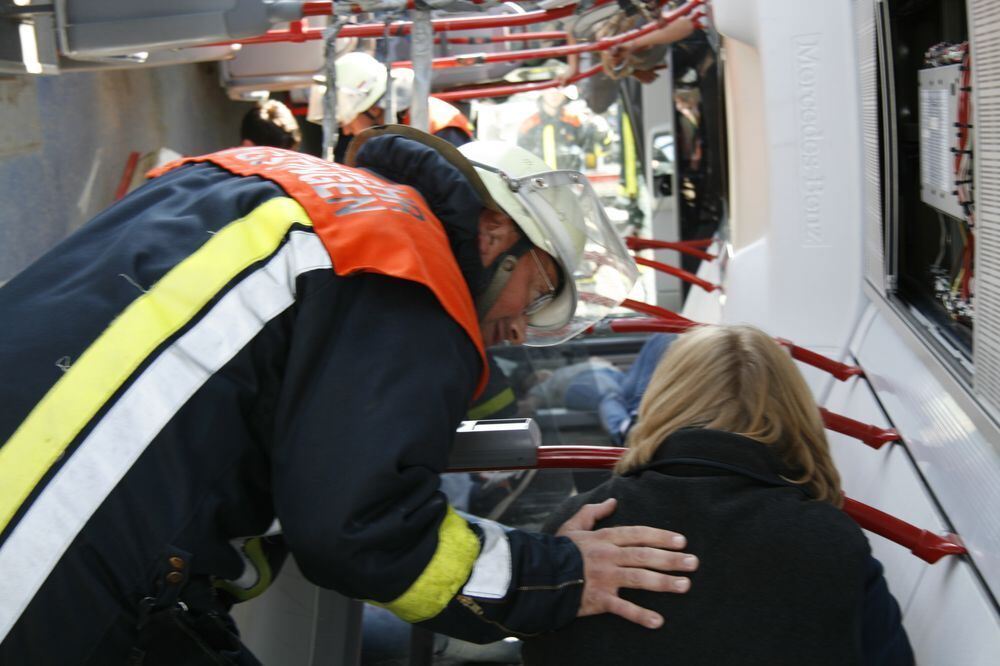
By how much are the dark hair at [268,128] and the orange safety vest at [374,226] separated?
3.87 meters

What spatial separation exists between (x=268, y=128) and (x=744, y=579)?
443 cm

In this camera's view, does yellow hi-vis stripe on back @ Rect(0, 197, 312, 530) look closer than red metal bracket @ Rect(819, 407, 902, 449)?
Yes

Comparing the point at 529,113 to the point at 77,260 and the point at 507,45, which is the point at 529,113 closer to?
the point at 507,45

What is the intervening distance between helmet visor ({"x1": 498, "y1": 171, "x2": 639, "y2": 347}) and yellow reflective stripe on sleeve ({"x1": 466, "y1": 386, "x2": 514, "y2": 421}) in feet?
6.16

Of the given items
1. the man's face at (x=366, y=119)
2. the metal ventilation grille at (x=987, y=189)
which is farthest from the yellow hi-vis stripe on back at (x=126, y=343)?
the man's face at (x=366, y=119)

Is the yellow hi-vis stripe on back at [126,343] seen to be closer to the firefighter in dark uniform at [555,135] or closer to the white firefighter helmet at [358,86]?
the white firefighter helmet at [358,86]

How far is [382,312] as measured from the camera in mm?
1641

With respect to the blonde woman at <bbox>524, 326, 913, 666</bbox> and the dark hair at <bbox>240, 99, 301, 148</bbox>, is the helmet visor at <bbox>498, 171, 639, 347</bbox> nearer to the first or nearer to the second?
the blonde woman at <bbox>524, 326, 913, 666</bbox>

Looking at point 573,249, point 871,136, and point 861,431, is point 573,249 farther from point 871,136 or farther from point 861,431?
point 871,136

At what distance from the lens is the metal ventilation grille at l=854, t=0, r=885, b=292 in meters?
3.07

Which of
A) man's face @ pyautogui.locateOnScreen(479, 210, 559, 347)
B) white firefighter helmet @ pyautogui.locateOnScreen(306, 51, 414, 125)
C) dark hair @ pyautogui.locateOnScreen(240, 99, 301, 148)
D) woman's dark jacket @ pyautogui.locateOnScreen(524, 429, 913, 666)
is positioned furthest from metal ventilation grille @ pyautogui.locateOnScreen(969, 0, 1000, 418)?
dark hair @ pyautogui.locateOnScreen(240, 99, 301, 148)

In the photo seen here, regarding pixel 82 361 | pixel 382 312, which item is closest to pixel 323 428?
pixel 382 312

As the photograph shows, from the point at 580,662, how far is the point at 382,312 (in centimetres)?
64

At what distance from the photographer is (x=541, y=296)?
2180 mm
